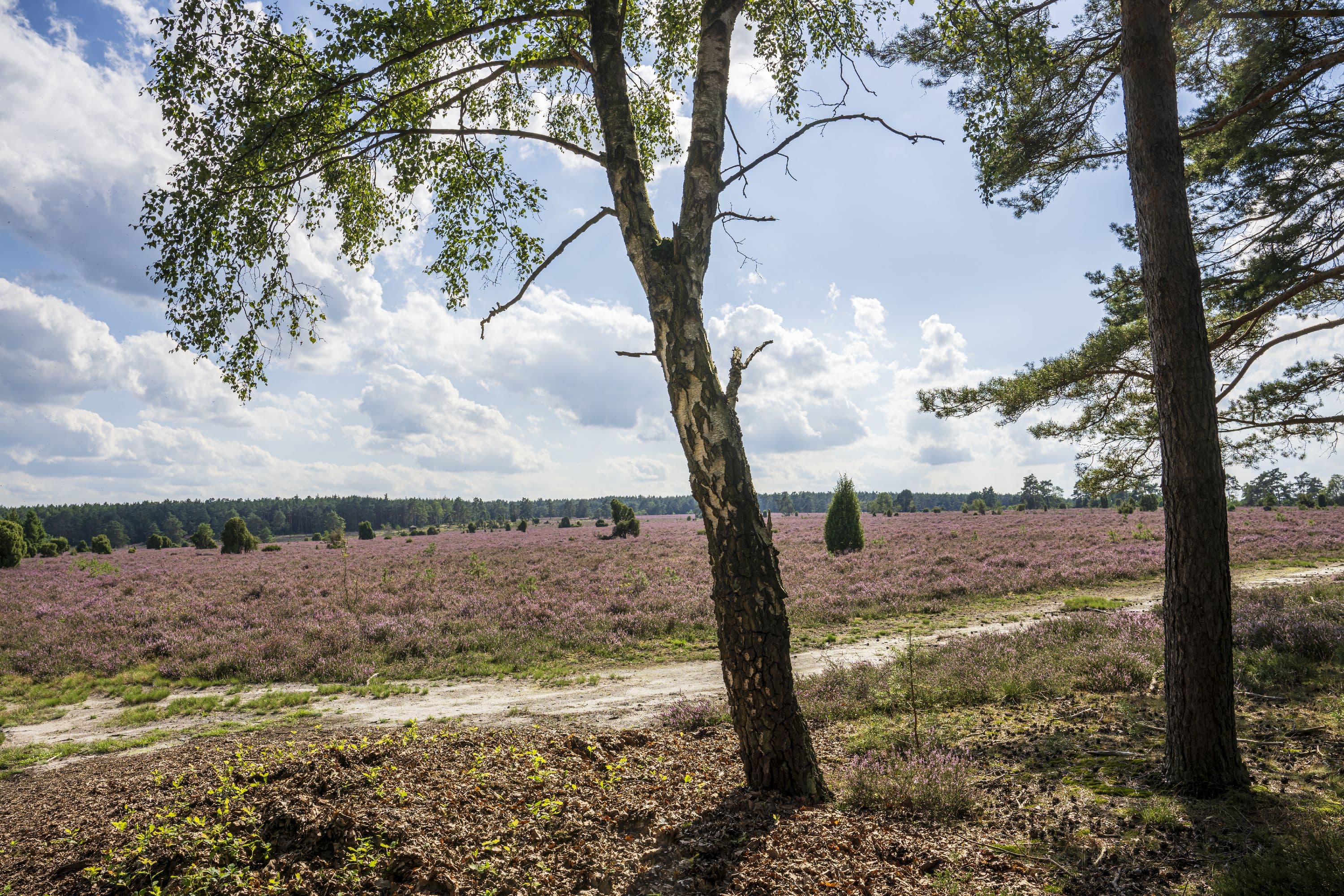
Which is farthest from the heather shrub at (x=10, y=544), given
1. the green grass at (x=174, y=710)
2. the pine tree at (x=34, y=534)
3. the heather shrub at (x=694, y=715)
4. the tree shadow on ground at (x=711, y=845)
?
the tree shadow on ground at (x=711, y=845)

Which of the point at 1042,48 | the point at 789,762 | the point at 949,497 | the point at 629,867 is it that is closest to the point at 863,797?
the point at 789,762

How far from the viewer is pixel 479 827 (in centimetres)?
357

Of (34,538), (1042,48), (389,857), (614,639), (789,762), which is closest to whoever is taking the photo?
(389,857)

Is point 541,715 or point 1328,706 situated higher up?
point 1328,706

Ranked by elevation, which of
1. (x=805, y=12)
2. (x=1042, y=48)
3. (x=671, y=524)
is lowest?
(x=671, y=524)

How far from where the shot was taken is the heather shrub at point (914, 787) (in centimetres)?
432

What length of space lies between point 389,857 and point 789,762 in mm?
Result: 2571

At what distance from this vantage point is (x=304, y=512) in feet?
311

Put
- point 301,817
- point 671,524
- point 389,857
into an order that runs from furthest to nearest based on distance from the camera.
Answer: point 671,524
point 301,817
point 389,857

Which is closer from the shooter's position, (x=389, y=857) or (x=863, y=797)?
(x=389, y=857)

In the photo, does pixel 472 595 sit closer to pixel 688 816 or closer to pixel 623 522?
pixel 688 816

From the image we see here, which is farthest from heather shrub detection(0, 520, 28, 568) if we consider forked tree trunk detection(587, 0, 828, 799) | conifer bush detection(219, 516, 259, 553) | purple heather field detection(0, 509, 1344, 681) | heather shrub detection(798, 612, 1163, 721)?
forked tree trunk detection(587, 0, 828, 799)

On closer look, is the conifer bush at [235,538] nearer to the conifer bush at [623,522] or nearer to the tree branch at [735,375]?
the conifer bush at [623,522]

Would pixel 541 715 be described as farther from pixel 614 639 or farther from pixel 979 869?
pixel 979 869
